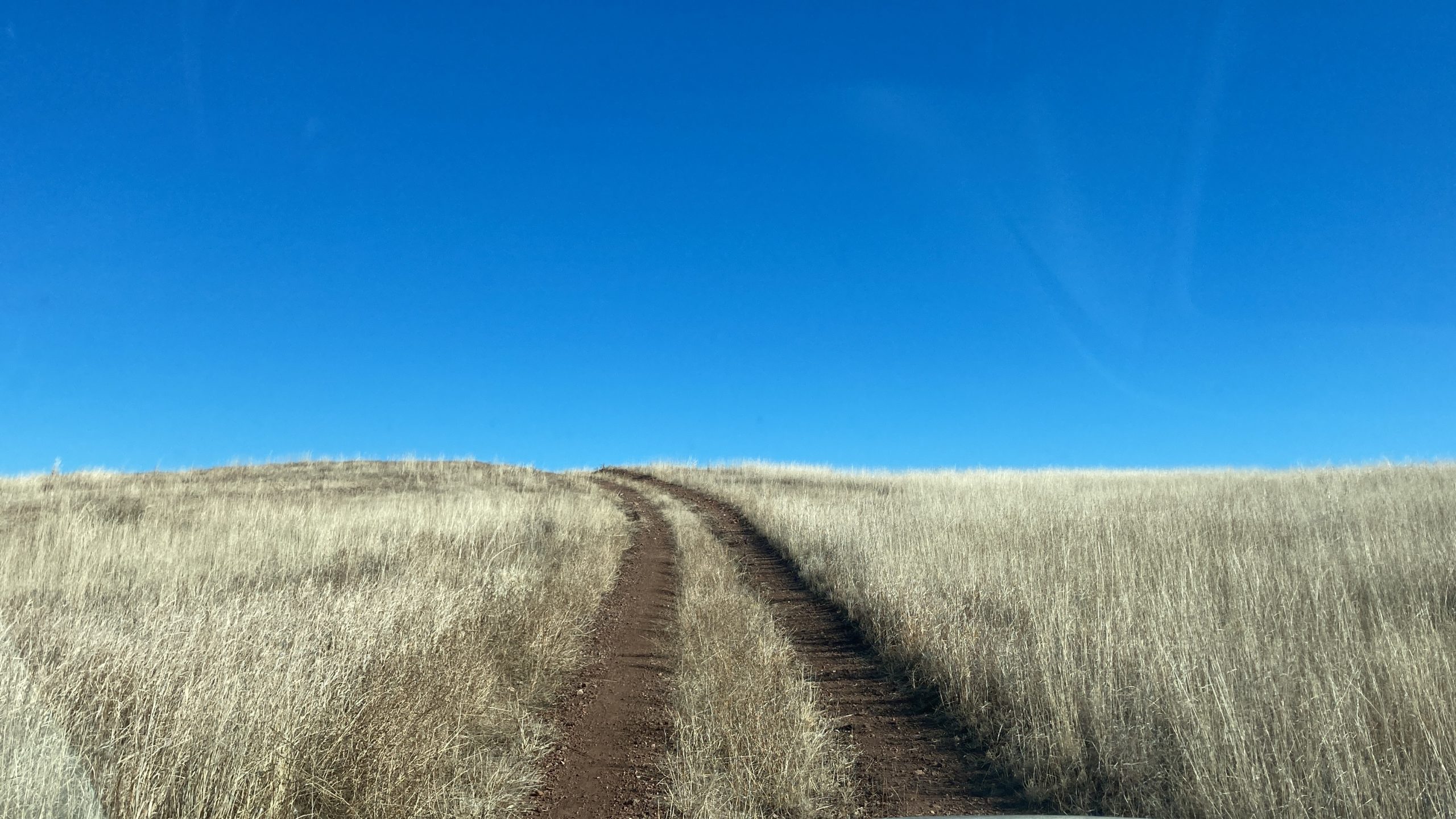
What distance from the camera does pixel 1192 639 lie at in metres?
6.10

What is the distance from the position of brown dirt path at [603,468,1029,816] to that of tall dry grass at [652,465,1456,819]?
0.76 ft

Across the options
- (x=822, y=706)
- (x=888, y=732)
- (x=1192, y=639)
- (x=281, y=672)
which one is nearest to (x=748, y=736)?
(x=888, y=732)

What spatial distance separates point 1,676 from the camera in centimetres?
459

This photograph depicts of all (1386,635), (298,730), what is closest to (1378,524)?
(1386,635)

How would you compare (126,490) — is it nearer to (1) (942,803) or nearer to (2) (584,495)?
(2) (584,495)

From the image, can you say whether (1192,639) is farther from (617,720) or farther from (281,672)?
(281,672)

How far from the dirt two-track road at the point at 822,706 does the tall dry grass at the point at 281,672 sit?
0.34 m

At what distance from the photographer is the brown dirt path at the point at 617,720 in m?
4.73

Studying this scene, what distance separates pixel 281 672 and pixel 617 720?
255 cm

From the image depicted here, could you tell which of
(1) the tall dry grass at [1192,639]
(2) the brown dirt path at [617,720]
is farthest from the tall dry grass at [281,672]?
(1) the tall dry grass at [1192,639]

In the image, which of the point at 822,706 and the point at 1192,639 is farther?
the point at 822,706

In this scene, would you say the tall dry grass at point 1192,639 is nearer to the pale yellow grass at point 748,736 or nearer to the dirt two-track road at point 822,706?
the dirt two-track road at point 822,706

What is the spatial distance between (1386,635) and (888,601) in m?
4.58

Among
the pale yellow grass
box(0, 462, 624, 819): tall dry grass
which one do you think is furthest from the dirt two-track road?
box(0, 462, 624, 819): tall dry grass
